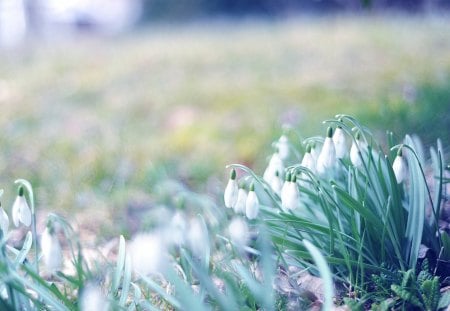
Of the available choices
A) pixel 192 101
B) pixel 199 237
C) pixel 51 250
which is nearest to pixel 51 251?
pixel 51 250

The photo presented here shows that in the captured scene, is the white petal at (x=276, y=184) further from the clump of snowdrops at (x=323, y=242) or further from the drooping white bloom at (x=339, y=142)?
the drooping white bloom at (x=339, y=142)

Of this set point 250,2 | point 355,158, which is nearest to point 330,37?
point 355,158

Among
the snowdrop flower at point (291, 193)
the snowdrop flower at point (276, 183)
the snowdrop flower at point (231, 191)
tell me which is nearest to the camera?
the snowdrop flower at point (291, 193)

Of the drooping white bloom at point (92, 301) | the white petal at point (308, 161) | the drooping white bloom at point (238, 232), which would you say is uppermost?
the white petal at point (308, 161)

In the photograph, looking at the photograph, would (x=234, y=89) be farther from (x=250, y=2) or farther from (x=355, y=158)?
(x=250, y=2)

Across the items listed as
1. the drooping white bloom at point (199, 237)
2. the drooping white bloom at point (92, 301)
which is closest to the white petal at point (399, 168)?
the drooping white bloom at point (199, 237)

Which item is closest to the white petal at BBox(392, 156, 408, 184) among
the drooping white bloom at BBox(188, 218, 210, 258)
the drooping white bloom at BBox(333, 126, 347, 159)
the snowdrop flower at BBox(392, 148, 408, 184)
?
the snowdrop flower at BBox(392, 148, 408, 184)
